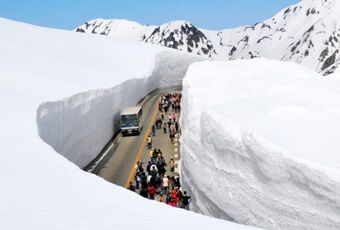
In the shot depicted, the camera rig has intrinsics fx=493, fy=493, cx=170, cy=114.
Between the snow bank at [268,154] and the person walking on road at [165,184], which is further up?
the snow bank at [268,154]

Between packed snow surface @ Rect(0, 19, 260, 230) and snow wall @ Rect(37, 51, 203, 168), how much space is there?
0.07 metres

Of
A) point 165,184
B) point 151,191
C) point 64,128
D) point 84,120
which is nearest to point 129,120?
point 84,120

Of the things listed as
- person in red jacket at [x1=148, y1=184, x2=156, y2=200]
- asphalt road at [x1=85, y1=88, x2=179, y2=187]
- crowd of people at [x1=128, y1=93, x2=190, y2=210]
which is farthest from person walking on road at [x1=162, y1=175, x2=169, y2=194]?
asphalt road at [x1=85, y1=88, x2=179, y2=187]

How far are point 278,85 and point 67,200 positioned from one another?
64.0 ft

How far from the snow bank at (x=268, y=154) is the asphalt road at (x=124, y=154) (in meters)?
6.83

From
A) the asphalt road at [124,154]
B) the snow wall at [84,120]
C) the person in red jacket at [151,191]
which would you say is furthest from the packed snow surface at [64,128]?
the person in red jacket at [151,191]

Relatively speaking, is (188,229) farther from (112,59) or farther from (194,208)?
(112,59)

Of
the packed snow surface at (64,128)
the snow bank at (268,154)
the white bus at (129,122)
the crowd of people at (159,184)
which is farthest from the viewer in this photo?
the white bus at (129,122)

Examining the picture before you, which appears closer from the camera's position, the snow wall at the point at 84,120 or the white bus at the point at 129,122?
the snow wall at the point at 84,120

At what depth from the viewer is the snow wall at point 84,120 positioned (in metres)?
28.5

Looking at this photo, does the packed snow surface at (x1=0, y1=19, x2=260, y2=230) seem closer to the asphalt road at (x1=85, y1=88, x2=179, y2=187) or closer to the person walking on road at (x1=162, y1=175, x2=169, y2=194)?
the asphalt road at (x1=85, y1=88, x2=179, y2=187)

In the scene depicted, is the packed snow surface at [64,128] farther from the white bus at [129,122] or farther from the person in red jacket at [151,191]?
the person in red jacket at [151,191]

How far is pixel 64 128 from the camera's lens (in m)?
31.2

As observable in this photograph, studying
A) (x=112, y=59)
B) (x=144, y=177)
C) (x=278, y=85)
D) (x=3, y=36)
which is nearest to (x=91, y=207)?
(x=144, y=177)
